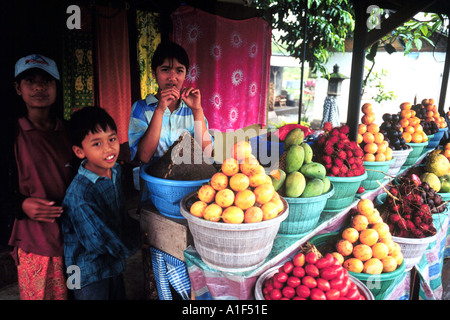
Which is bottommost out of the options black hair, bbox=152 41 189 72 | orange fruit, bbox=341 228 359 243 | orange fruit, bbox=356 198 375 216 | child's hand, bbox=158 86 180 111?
orange fruit, bbox=341 228 359 243

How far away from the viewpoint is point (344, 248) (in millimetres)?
2012

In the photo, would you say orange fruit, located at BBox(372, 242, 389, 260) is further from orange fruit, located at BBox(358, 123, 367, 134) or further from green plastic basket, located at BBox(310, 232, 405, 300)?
orange fruit, located at BBox(358, 123, 367, 134)

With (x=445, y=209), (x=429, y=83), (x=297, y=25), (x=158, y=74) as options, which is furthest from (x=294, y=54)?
(x=429, y=83)

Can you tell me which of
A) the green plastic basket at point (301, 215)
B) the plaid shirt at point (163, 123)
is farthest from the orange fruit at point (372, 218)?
the plaid shirt at point (163, 123)

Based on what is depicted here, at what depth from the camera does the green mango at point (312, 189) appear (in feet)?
6.17

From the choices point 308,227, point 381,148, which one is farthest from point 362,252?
point 381,148

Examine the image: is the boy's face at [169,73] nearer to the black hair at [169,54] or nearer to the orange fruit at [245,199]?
the black hair at [169,54]

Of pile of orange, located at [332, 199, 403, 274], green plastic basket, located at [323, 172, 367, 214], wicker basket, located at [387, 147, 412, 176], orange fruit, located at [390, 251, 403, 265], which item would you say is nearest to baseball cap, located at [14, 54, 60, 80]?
green plastic basket, located at [323, 172, 367, 214]

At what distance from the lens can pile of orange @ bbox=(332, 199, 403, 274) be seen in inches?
75.5

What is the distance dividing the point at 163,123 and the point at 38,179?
0.86 metres

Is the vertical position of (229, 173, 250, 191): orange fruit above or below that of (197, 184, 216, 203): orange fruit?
above

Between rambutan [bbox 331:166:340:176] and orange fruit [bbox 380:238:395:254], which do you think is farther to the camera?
rambutan [bbox 331:166:340:176]

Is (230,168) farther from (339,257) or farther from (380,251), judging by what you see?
(380,251)

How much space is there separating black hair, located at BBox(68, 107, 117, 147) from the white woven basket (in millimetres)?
2188
